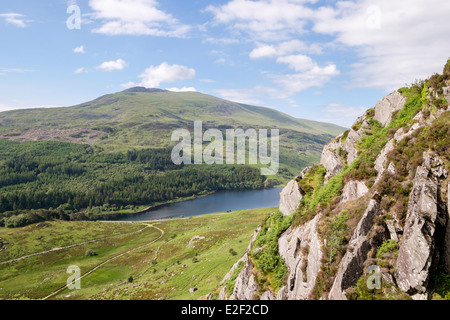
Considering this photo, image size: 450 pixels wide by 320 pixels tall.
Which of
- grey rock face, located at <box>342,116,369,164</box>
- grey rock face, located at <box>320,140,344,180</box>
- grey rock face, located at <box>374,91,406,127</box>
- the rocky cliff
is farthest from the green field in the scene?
grey rock face, located at <box>374,91,406,127</box>

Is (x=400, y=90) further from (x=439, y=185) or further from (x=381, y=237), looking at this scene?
(x=381, y=237)

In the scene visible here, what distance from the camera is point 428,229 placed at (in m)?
12.9

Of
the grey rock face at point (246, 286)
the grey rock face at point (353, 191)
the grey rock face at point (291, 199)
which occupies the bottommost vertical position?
the grey rock face at point (246, 286)

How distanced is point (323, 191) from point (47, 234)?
462ft

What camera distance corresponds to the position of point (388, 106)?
97.4 ft

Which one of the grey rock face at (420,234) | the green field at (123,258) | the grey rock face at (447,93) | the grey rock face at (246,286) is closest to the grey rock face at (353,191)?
the grey rock face at (420,234)

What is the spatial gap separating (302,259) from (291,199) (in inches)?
425

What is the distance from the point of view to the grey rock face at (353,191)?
20.5 metres

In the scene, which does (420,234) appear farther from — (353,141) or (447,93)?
(353,141)

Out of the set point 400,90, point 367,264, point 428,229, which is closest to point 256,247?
point 367,264

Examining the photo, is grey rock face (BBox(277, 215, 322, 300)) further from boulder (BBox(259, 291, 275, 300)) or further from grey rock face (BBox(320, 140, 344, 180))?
A: grey rock face (BBox(320, 140, 344, 180))

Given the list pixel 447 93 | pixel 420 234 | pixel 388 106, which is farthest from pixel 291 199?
pixel 447 93

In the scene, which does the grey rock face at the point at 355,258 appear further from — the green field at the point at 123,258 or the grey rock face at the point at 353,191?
the green field at the point at 123,258

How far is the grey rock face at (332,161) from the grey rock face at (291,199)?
390 cm
